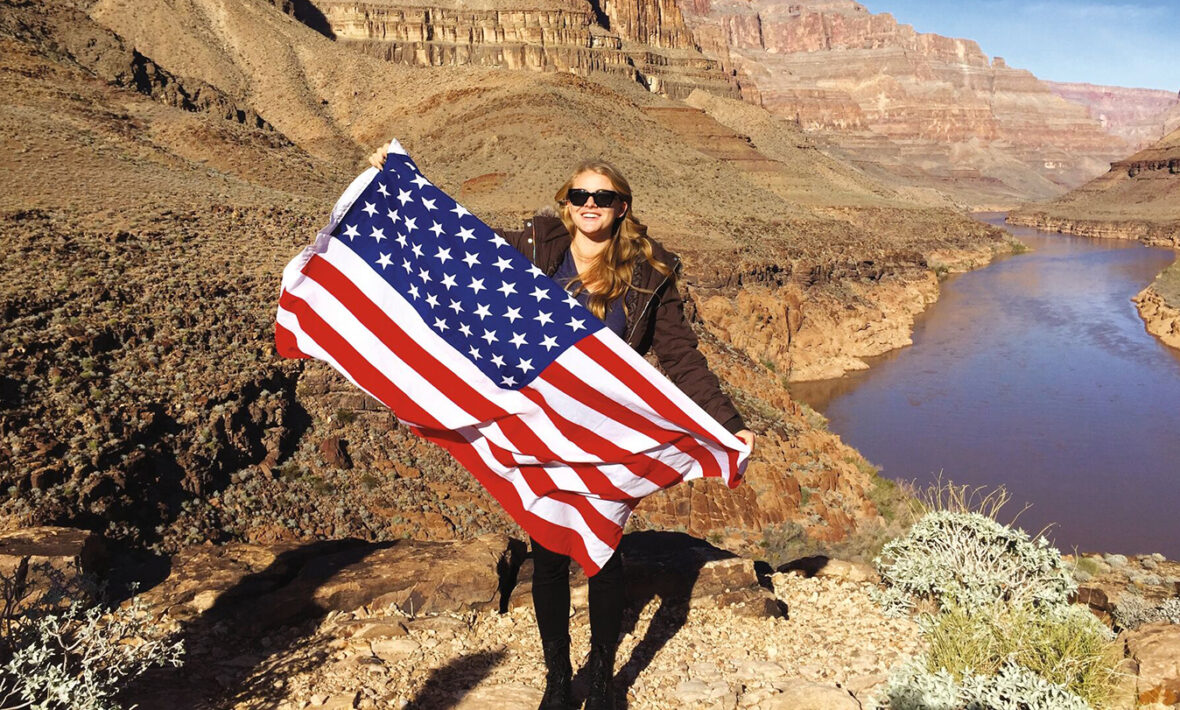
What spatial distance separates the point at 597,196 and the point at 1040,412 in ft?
92.1

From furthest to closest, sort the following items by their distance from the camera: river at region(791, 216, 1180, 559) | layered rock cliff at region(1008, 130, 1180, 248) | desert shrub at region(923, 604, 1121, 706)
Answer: layered rock cliff at region(1008, 130, 1180, 248) < river at region(791, 216, 1180, 559) < desert shrub at region(923, 604, 1121, 706)

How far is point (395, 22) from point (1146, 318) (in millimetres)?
76898

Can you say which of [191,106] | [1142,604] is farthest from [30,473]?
[191,106]

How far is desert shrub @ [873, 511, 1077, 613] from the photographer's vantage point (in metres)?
5.23

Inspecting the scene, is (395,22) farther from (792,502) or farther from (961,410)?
(792,502)

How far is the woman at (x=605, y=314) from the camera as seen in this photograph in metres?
3.50

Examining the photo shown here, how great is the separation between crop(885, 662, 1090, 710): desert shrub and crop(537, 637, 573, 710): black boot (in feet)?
5.17

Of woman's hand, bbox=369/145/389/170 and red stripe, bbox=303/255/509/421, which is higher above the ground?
woman's hand, bbox=369/145/389/170

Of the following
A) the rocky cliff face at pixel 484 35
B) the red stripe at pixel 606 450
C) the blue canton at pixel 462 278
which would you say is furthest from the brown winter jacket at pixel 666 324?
the rocky cliff face at pixel 484 35

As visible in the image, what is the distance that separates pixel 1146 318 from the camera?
41.3m

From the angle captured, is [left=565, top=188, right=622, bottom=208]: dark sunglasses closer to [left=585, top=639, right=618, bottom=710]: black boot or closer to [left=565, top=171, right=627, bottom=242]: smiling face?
[left=565, top=171, right=627, bottom=242]: smiling face

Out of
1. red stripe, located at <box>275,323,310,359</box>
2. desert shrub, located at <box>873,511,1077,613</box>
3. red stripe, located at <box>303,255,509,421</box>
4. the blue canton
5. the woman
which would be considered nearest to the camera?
the woman

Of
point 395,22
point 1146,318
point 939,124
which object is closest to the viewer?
point 1146,318

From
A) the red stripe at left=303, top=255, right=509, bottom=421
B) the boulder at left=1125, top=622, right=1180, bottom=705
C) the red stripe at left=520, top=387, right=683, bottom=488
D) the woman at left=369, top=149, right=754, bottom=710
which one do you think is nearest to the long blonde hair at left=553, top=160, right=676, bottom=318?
the woman at left=369, top=149, right=754, bottom=710
